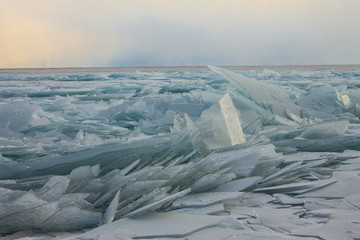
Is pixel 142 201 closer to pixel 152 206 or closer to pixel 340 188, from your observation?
pixel 152 206

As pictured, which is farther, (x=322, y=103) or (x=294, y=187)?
(x=322, y=103)

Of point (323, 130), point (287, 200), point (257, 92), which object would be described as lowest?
point (287, 200)

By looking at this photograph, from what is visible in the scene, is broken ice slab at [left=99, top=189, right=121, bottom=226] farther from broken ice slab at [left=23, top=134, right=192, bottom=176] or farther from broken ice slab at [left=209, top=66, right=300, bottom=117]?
broken ice slab at [left=209, top=66, right=300, bottom=117]

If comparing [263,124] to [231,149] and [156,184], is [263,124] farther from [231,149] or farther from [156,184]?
[156,184]

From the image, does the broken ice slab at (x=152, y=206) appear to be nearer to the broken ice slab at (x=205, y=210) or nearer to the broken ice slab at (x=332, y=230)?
the broken ice slab at (x=205, y=210)

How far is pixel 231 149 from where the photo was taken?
1939 millimetres

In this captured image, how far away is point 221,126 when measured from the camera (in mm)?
1984

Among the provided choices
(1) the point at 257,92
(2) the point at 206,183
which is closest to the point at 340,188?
(2) the point at 206,183

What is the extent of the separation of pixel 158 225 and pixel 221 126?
0.80 m

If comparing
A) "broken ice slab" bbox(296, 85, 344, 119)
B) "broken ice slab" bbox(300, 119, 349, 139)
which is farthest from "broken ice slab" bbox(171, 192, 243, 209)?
"broken ice slab" bbox(296, 85, 344, 119)

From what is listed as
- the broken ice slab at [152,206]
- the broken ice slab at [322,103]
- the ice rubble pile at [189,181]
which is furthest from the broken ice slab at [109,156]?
the broken ice slab at [322,103]

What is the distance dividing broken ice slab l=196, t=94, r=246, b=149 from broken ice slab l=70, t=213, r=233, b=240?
59cm

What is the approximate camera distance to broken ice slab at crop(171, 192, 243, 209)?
4.67 ft

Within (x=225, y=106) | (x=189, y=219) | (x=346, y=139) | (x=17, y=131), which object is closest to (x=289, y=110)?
(x=346, y=139)
